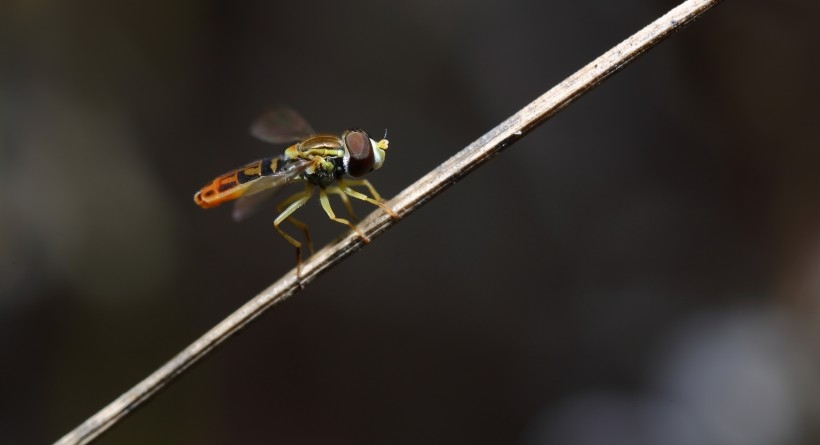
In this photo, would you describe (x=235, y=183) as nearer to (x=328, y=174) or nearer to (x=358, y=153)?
(x=328, y=174)

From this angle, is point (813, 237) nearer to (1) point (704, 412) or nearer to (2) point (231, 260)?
(1) point (704, 412)

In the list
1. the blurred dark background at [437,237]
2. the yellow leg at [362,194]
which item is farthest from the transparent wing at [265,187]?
the blurred dark background at [437,237]

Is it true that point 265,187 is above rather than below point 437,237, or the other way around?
below

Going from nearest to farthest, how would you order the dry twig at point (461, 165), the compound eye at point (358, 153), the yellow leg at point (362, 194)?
1. the dry twig at point (461, 165)
2. the yellow leg at point (362, 194)
3. the compound eye at point (358, 153)

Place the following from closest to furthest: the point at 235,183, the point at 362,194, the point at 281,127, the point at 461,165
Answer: the point at 461,165 < the point at 362,194 < the point at 235,183 < the point at 281,127

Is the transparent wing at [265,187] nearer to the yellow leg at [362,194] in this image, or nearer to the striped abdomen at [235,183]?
the striped abdomen at [235,183]

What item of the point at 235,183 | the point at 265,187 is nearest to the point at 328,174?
the point at 265,187

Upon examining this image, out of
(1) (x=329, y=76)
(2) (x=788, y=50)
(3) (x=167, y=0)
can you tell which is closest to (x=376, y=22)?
(1) (x=329, y=76)
